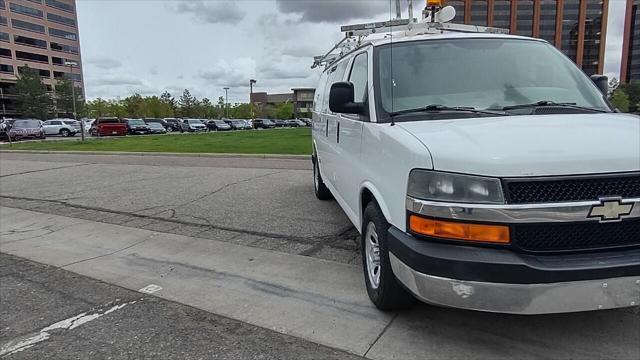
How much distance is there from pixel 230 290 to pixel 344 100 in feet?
6.59

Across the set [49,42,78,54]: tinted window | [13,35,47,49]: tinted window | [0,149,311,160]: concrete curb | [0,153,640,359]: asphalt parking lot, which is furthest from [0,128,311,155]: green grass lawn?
[49,42,78,54]: tinted window

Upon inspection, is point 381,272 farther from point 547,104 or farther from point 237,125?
point 237,125

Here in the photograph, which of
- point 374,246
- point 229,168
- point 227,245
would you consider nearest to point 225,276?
point 227,245

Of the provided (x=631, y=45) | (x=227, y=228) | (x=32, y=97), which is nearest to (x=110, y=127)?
(x=227, y=228)

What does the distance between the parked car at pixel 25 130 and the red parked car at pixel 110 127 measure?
4.50 m

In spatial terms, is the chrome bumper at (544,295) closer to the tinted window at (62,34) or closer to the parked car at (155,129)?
the parked car at (155,129)

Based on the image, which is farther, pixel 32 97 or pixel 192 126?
pixel 32 97

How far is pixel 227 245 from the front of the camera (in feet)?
17.9

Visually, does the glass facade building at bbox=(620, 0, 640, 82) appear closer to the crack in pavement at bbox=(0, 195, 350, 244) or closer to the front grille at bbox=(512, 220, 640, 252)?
the crack in pavement at bbox=(0, 195, 350, 244)

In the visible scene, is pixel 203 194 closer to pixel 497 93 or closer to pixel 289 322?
pixel 289 322

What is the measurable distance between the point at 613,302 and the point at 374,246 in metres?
1.63

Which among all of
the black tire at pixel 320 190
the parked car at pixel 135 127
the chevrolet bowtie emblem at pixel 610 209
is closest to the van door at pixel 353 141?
the chevrolet bowtie emblem at pixel 610 209

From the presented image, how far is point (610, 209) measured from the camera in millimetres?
2414

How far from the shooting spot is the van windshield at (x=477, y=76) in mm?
3492
